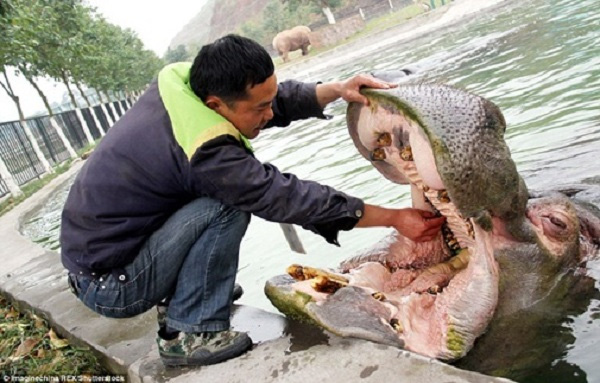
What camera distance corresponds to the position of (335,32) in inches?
1559

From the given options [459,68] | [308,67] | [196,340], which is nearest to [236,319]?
[196,340]

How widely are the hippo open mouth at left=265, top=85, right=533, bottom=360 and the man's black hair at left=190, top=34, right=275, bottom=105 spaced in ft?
1.49

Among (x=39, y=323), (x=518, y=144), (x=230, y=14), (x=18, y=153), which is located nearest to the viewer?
(x=39, y=323)

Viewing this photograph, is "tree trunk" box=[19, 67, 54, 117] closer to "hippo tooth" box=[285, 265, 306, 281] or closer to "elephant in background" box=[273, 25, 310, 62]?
"elephant in background" box=[273, 25, 310, 62]

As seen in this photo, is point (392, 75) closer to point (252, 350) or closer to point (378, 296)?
point (378, 296)

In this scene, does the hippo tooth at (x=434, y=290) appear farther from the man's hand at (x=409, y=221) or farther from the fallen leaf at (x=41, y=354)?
the fallen leaf at (x=41, y=354)

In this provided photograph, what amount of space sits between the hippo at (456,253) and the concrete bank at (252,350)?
0.32 ft

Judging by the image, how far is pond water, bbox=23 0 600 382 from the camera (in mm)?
2516

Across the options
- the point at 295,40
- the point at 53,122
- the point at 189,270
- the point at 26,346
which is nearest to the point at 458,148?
the point at 189,270

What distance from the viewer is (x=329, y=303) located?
242 centimetres

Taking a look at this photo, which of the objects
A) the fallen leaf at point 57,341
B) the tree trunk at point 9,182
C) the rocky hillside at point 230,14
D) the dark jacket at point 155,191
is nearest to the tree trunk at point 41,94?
the tree trunk at point 9,182

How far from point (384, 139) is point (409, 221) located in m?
0.37

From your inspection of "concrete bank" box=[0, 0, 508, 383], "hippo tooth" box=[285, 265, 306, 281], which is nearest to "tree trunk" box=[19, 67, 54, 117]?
"concrete bank" box=[0, 0, 508, 383]

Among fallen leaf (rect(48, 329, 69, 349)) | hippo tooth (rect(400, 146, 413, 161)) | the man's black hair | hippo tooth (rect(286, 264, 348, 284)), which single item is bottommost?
fallen leaf (rect(48, 329, 69, 349))
